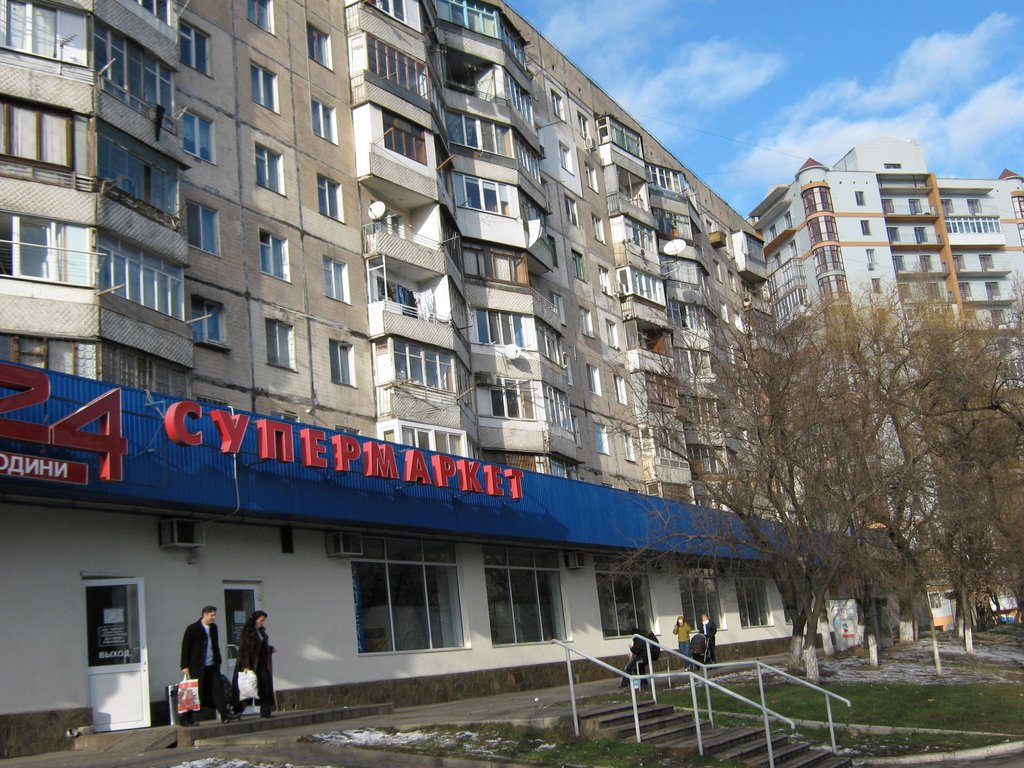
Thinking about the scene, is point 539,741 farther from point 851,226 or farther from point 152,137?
point 851,226

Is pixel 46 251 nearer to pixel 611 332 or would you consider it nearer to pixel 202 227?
pixel 202 227

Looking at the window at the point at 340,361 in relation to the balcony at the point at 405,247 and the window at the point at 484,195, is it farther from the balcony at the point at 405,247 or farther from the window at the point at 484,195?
the window at the point at 484,195

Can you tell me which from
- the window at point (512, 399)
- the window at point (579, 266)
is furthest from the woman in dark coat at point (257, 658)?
the window at point (579, 266)

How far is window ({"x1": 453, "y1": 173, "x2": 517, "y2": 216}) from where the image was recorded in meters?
33.2

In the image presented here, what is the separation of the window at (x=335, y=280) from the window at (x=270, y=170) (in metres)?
2.18

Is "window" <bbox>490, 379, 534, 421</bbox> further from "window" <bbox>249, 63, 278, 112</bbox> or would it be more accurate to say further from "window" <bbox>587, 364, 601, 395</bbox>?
"window" <bbox>249, 63, 278, 112</bbox>

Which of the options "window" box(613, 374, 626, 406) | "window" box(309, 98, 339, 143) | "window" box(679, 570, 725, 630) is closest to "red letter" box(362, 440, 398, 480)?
"window" box(309, 98, 339, 143)

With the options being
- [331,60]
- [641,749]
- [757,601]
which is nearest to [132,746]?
[641,749]

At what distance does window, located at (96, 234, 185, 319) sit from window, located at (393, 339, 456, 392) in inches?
269

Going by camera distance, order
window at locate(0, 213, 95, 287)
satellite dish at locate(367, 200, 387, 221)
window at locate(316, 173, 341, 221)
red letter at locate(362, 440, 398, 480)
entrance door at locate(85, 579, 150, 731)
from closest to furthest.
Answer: entrance door at locate(85, 579, 150, 731) < window at locate(0, 213, 95, 287) < red letter at locate(362, 440, 398, 480) < window at locate(316, 173, 341, 221) < satellite dish at locate(367, 200, 387, 221)

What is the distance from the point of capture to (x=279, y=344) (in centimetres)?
2462

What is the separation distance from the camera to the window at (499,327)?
105ft

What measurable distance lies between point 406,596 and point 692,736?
950 cm

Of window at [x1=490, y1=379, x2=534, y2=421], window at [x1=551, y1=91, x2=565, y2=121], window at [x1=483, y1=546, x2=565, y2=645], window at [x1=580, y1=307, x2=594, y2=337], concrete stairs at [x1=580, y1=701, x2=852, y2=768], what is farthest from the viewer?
window at [x1=551, y1=91, x2=565, y2=121]
